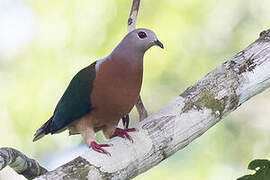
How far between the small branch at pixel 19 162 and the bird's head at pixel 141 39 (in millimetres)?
842

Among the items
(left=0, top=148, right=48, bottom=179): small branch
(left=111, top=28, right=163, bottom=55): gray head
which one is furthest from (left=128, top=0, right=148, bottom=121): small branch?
(left=0, top=148, right=48, bottom=179): small branch

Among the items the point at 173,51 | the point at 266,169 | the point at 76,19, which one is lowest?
the point at 266,169

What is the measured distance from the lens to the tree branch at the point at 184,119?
270 cm

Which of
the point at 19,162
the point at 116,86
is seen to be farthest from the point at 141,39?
the point at 19,162

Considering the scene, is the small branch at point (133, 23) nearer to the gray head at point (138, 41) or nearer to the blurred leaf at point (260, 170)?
the gray head at point (138, 41)

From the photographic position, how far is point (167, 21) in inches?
252

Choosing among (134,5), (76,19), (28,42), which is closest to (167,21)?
(76,19)

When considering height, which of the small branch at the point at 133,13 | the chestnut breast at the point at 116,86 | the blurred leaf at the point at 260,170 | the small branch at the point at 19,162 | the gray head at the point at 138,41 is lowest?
the blurred leaf at the point at 260,170

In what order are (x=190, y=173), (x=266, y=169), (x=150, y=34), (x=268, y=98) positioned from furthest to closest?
1. (x=268, y=98)
2. (x=190, y=173)
3. (x=150, y=34)
4. (x=266, y=169)

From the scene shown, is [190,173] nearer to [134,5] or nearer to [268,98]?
[268,98]

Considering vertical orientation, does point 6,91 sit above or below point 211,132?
above

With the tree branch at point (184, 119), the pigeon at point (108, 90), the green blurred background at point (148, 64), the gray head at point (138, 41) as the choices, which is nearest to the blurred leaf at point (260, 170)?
the tree branch at point (184, 119)

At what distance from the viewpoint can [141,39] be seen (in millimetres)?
3416

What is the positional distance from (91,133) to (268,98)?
13.3 feet
